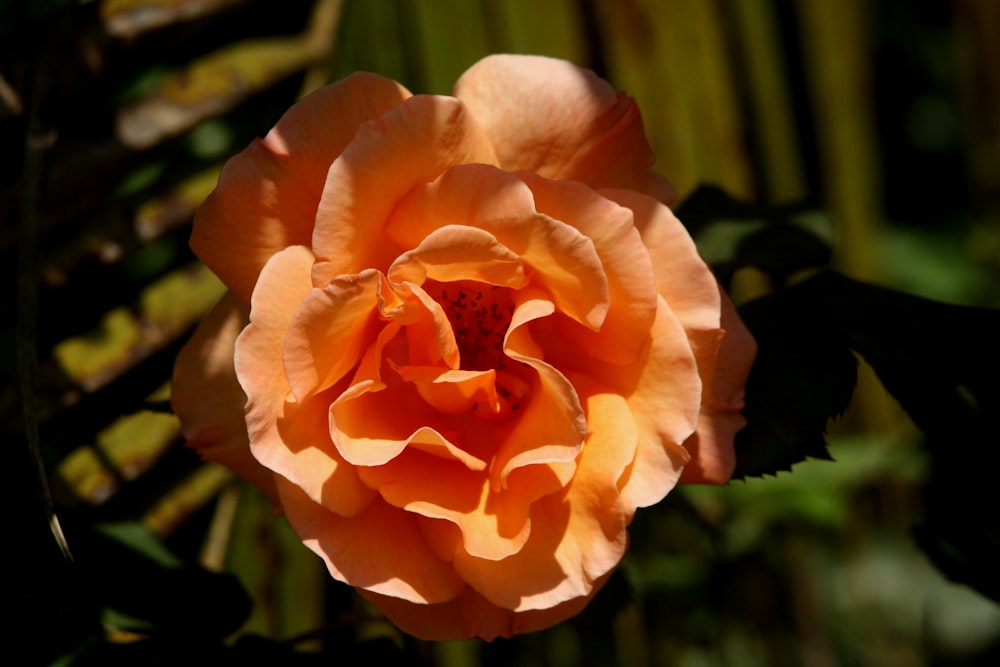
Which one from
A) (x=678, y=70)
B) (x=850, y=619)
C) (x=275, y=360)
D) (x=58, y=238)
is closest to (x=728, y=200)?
(x=275, y=360)

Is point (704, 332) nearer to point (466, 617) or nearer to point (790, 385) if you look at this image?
point (790, 385)

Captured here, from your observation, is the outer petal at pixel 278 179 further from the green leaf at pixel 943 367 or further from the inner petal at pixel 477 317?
the green leaf at pixel 943 367

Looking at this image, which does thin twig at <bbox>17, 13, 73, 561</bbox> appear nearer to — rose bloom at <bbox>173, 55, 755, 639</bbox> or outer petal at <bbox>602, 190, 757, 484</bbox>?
rose bloom at <bbox>173, 55, 755, 639</bbox>

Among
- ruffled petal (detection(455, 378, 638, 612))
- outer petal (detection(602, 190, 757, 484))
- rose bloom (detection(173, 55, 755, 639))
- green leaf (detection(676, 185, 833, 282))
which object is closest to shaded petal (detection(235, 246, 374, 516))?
rose bloom (detection(173, 55, 755, 639))

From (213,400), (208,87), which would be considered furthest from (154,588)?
(208,87)

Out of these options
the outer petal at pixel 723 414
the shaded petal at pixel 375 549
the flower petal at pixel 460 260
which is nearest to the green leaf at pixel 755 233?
the outer petal at pixel 723 414

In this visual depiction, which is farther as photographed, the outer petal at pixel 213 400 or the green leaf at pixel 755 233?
the green leaf at pixel 755 233

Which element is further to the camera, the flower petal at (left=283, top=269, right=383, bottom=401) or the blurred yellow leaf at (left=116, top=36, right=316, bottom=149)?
the blurred yellow leaf at (left=116, top=36, right=316, bottom=149)
